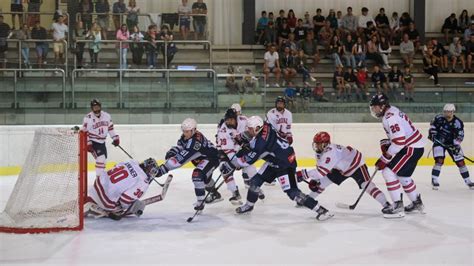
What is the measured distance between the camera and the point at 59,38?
43.0 ft

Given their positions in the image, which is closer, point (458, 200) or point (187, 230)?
point (187, 230)

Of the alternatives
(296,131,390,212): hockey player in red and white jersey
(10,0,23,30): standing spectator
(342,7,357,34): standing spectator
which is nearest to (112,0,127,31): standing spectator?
(10,0,23,30): standing spectator

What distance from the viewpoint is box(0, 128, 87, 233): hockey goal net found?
23.1 feet

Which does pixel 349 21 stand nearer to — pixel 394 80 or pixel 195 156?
pixel 394 80

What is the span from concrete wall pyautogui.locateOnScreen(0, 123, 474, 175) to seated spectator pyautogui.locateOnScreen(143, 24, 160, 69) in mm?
1270

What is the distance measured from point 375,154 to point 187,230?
21.4ft

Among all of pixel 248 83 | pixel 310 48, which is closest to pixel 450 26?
pixel 310 48

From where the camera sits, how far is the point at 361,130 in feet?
42.7

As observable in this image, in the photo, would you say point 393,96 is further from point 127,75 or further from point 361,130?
point 127,75

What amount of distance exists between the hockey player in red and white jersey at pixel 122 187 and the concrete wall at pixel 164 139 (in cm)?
401

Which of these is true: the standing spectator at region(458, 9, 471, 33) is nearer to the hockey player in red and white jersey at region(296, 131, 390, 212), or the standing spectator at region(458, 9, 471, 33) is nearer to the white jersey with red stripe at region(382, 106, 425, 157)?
the white jersey with red stripe at region(382, 106, 425, 157)

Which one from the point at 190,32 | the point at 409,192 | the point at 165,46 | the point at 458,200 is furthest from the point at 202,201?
the point at 190,32

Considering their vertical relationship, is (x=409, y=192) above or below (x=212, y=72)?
below

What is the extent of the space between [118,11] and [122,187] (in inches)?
308
